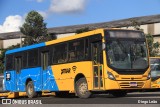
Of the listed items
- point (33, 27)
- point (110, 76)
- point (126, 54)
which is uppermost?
point (33, 27)

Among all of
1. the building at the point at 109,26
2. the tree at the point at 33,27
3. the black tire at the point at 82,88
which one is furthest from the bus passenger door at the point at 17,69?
the tree at the point at 33,27

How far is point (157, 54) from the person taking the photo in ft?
157

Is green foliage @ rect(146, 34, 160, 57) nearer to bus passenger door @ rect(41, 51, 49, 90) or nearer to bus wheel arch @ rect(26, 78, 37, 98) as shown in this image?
bus wheel arch @ rect(26, 78, 37, 98)

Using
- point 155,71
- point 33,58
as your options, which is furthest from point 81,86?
point 155,71

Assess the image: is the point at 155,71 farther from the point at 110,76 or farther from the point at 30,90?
the point at 110,76

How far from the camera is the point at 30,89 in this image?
23203 mm

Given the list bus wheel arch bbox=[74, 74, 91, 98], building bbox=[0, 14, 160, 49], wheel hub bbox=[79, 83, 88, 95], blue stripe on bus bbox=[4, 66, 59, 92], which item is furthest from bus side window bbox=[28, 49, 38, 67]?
building bbox=[0, 14, 160, 49]

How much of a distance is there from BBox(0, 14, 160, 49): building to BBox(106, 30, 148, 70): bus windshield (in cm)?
3160

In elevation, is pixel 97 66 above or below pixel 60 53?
below

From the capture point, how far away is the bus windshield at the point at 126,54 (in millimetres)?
16972

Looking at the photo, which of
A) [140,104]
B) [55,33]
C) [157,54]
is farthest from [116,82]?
[55,33]

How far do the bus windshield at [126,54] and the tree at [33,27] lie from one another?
126 ft

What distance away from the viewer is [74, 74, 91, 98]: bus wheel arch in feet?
58.4

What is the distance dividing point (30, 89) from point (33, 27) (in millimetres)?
33212
